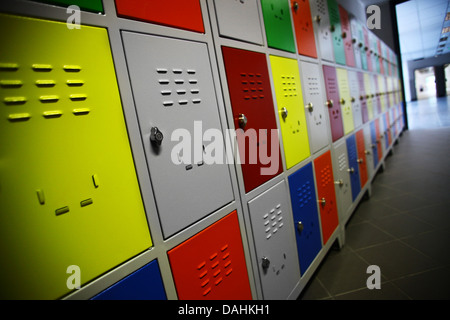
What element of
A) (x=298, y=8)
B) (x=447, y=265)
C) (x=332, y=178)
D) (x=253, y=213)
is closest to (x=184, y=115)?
(x=253, y=213)

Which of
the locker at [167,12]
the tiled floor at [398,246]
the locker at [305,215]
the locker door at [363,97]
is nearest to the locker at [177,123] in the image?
the locker at [167,12]

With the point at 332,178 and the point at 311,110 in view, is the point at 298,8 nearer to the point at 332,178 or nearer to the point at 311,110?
the point at 311,110

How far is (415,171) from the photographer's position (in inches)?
149

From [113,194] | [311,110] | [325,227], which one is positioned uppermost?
[311,110]

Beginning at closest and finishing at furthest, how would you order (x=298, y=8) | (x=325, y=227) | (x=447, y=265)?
(x=447, y=265), (x=298, y=8), (x=325, y=227)

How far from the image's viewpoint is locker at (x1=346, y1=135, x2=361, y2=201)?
265 centimetres

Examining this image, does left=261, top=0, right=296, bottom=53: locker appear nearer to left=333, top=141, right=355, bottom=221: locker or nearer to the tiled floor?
left=333, top=141, right=355, bottom=221: locker

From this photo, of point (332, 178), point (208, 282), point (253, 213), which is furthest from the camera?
point (332, 178)

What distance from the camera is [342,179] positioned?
240cm

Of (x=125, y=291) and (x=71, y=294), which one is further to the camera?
(x=125, y=291)

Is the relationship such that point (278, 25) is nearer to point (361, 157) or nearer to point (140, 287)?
point (140, 287)

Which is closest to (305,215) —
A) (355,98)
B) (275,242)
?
(275,242)

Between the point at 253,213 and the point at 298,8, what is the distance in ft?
5.22

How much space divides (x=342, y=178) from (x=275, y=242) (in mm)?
1399
